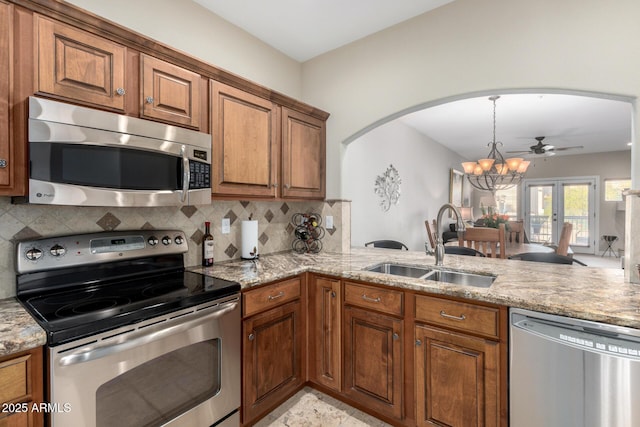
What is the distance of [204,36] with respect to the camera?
7.43ft

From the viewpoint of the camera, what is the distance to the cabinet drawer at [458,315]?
1508mm

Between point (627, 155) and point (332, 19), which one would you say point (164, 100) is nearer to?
point (332, 19)

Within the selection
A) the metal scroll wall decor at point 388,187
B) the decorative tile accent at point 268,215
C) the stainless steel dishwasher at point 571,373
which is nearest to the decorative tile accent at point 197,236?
the decorative tile accent at point 268,215

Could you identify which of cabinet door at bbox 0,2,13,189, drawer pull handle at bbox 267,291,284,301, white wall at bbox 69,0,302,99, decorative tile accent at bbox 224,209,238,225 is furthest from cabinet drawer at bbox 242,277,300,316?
white wall at bbox 69,0,302,99

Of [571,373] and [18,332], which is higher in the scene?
[18,332]

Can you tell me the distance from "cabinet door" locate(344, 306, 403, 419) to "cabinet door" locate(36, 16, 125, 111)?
175 centimetres

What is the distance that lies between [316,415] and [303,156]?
6.12 ft

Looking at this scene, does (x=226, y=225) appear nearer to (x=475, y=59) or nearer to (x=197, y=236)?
(x=197, y=236)

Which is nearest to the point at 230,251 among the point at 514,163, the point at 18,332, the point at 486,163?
the point at 18,332

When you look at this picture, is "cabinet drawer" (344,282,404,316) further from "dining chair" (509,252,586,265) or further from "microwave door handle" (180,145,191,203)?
"dining chair" (509,252,586,265)

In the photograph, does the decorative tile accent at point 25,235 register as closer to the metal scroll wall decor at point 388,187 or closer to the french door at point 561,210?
the metal scroll wall decor at point 388,187

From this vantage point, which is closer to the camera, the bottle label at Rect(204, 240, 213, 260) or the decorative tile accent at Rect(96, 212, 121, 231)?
the decorative tile accent at Rect(96, 212, 121, 231)

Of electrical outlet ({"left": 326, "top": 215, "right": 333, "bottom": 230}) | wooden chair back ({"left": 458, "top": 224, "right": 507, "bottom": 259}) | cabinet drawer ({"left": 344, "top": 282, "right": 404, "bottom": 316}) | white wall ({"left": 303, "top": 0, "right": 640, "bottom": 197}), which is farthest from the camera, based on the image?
wooden chair back ({"left": 458, "top": 224, "right": 507, "bottom": 259})

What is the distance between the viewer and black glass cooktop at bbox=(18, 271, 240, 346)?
1125mm
